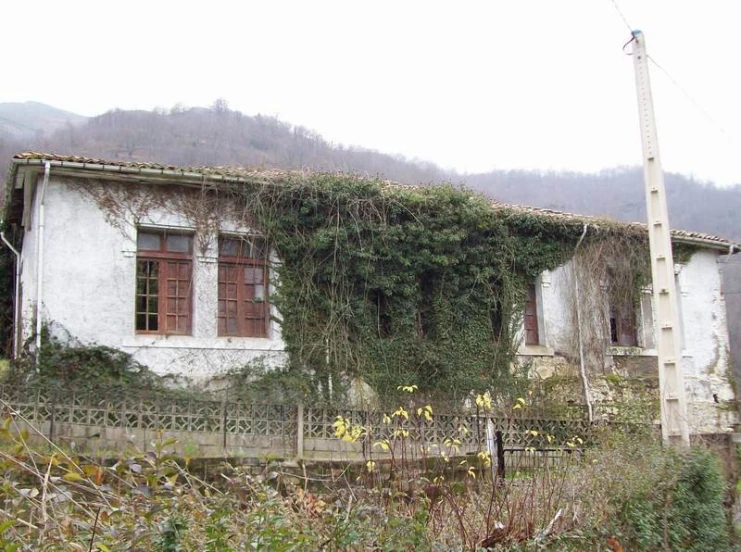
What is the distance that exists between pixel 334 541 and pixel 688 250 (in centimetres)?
1667

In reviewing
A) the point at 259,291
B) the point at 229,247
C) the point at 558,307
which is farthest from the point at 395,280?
the point at 558,307

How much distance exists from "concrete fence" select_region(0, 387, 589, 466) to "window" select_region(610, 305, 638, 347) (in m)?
6.65

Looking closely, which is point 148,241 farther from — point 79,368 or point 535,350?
point 535,350

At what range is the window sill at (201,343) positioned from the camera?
13.2m

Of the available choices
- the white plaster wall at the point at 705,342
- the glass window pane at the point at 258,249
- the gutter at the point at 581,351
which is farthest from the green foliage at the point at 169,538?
the white plaster wall at the point at 705,342

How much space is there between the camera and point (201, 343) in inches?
535

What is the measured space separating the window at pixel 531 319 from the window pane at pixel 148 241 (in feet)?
26.2

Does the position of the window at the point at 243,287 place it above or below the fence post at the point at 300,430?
above

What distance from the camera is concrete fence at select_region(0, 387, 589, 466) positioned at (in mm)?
10164

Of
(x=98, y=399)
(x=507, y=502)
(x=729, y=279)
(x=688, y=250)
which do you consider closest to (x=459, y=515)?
(x=507, y=502)

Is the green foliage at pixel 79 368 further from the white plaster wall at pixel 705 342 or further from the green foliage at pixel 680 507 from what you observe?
the white plaster wall at pixel 705 342

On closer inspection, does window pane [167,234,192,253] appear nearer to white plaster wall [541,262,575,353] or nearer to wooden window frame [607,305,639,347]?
white plaster wall [541,262,575,353]

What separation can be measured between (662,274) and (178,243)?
844cm

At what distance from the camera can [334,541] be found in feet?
13.9
